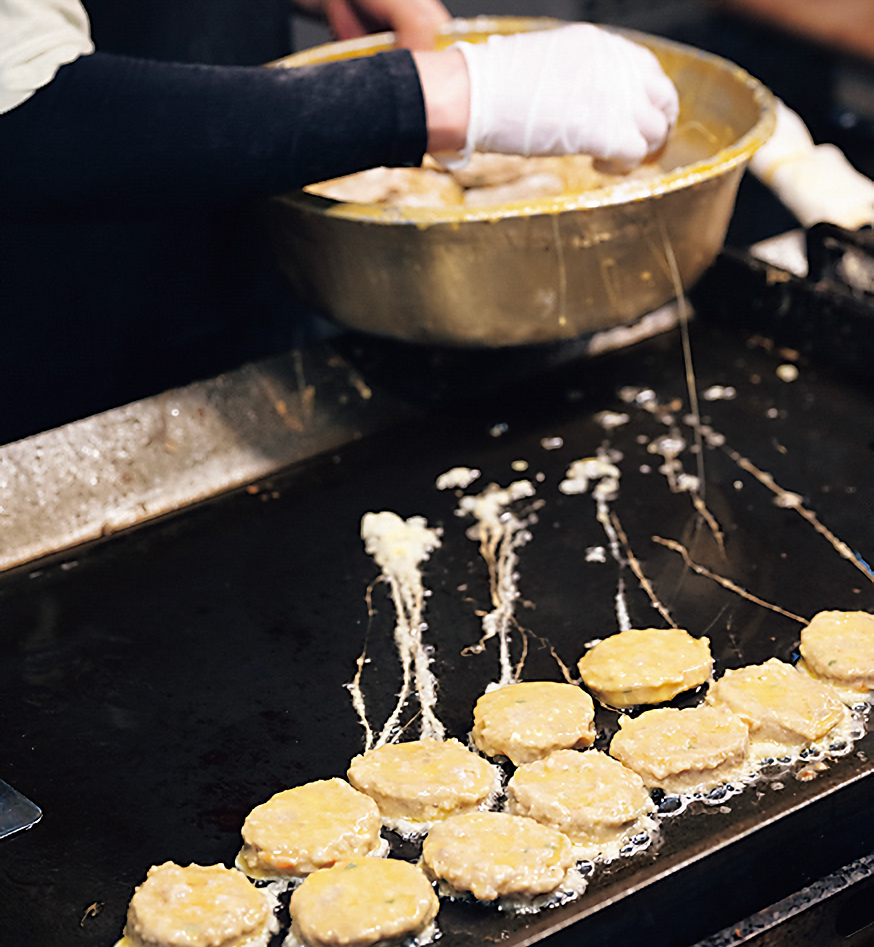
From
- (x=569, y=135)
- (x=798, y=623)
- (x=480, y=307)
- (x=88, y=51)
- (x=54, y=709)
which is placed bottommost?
(x=798, y=623)

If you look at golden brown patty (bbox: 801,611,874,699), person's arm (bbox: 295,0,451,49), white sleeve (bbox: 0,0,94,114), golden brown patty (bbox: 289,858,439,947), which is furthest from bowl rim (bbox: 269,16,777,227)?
golden brown patty (bbox: 289,858,439,947)

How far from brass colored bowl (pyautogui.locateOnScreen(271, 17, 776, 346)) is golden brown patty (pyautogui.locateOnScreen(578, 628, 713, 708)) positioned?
1.78 ft

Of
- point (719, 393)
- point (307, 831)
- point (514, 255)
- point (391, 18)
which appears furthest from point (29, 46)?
point (719, 393)

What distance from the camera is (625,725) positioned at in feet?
4.06

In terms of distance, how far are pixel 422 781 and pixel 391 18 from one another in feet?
4.75

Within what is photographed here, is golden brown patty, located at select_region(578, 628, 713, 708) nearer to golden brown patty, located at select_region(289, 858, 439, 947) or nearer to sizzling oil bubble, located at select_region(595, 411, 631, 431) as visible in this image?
golden brown patty, located at select_region(289, 858, 439, 947)

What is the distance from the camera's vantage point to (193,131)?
1.40 metres

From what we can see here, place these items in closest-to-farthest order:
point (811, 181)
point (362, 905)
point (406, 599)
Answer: point (362, 905) → point (406, 599) → point (811, 181)

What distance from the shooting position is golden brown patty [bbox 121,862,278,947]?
0.99m

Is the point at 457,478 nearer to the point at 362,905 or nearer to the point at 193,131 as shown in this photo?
the point at 193,131

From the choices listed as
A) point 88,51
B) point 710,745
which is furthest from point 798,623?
point 88,51

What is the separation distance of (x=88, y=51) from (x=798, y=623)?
47.1 inches

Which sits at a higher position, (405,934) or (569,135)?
(569,135)

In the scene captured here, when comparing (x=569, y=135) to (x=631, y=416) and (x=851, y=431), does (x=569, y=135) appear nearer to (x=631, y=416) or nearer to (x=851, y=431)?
(x=631, y=416)
